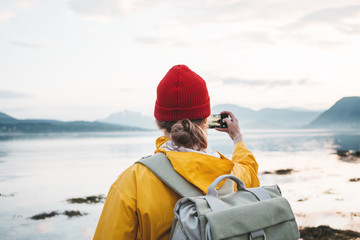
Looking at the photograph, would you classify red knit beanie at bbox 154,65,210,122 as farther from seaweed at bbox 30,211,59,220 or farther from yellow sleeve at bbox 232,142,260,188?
seaweed at bbox 30,211,59,220

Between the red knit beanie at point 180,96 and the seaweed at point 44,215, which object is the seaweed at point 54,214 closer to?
the seaweed at point 44,215

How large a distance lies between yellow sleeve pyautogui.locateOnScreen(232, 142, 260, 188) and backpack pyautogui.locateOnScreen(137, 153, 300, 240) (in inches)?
13.4

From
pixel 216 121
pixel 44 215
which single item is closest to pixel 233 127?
pixel 216 121

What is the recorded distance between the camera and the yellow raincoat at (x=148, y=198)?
197 centimetres

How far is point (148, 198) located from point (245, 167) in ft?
3.28

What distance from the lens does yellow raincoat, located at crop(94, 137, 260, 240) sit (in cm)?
197

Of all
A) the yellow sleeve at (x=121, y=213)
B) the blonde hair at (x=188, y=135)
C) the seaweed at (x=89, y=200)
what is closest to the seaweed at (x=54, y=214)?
the seaweed at (x=89, y=200)

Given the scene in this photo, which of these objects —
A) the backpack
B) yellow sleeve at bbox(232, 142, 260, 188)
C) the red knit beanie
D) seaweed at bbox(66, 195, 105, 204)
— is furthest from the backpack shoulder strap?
seaweed at bbox(66, 195, 105, 204)

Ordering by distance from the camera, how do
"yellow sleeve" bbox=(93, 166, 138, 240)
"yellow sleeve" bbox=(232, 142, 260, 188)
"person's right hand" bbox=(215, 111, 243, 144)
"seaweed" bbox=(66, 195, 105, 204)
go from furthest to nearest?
"seaweed" bbox=(66, 195, 105, 204), "person's right hand" bbox=(215, 111, 243, 144), "yellow sleeve" bbox=(232, 142, 260, 188), "yellow sleeve" bbox=(93, 166, 138, 240)

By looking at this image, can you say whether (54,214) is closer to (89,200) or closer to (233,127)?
(89,200)

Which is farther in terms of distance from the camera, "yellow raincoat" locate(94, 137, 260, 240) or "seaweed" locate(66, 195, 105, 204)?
"seaweed" locate(66, 195, 105, 204)

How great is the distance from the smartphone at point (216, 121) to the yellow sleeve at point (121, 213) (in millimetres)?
914

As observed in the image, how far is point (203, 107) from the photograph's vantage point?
7.64 feet

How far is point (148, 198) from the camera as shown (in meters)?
1.98
